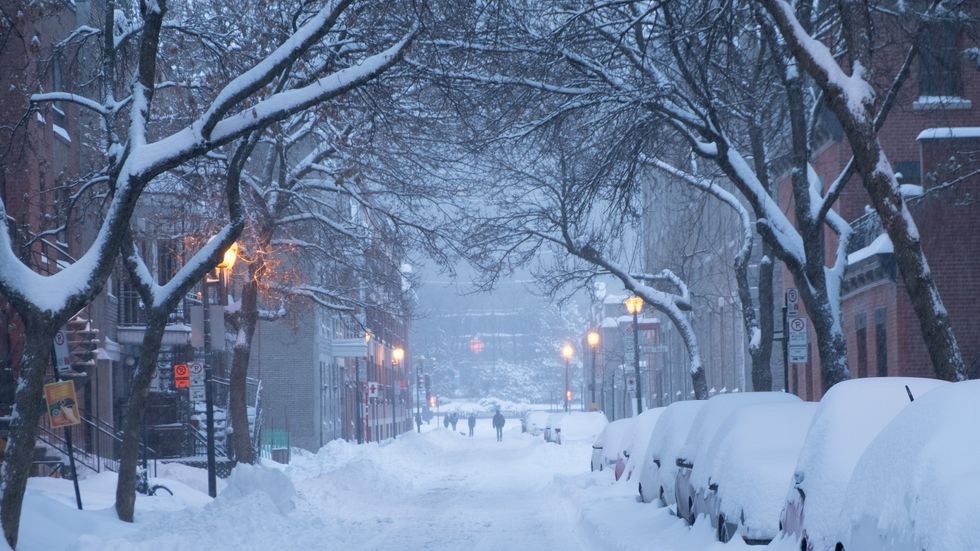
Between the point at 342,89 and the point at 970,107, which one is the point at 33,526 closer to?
the point at 342,89

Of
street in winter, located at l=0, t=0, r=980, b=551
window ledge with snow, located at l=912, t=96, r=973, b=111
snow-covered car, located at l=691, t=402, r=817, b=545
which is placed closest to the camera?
snow-covered car, located at l=691, t=402, r=817, b=545

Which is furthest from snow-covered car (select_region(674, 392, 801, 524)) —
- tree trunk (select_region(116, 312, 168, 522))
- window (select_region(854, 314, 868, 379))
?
window (select_region(854, 314, 868, 379))

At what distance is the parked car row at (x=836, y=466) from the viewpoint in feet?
22.5

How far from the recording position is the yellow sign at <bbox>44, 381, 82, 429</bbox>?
18156mm

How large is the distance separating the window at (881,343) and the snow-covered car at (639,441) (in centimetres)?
982

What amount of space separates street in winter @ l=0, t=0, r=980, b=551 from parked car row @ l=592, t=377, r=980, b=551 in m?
0.03

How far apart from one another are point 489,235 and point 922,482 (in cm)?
2620

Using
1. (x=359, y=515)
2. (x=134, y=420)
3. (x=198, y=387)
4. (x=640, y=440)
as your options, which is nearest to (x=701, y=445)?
(x=134, y=420)

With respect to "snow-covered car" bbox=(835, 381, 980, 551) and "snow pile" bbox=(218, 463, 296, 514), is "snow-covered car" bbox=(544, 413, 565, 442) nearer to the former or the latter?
"snow pile" bbox=(218, 463, 296, 514)

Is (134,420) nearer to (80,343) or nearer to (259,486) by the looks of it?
(259,486)

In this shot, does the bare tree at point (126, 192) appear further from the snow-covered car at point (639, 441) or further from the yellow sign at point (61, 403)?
the snow-covered car at point (639, 441)

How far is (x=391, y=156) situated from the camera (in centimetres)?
2728

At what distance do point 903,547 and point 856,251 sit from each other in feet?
95.2

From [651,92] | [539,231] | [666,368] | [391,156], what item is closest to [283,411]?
[666,368]
